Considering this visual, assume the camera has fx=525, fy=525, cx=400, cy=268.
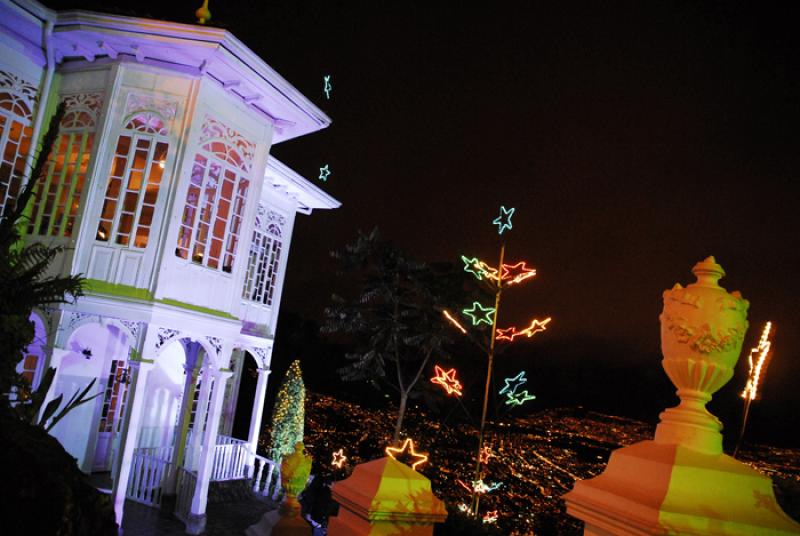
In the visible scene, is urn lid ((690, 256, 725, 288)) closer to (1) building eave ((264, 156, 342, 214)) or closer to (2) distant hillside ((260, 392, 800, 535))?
(1) building eave ((264, 156, 342, 214))

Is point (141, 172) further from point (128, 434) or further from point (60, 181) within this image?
point (128, 434)

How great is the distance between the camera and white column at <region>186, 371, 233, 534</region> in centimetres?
957

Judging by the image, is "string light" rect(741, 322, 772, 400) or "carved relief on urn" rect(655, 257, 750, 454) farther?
"string light" rect(741, 322, 772, 400)

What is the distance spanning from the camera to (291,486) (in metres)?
5.77

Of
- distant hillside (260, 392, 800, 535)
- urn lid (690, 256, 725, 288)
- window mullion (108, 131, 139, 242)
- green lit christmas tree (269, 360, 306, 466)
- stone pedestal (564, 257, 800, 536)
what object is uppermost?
window mullion (108, 131, 139, 242)

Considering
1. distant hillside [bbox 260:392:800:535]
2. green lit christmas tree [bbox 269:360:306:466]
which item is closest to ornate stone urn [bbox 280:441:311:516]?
green lit christmas tree [bbox 269:360:306:466]

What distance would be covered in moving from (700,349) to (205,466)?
9623mm

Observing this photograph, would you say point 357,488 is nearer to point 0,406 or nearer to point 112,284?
point 0,406

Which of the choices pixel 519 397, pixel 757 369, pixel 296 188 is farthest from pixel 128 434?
pixel 757 369

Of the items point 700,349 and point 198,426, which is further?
point 198,426

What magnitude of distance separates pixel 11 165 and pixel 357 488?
9.12 meters

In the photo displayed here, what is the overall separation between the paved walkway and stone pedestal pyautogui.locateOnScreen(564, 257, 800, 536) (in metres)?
9.28

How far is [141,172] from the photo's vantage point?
9.39 metres

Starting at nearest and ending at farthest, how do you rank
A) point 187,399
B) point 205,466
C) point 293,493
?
1. point 293,493
2. point 205,466
3. point 187,399
